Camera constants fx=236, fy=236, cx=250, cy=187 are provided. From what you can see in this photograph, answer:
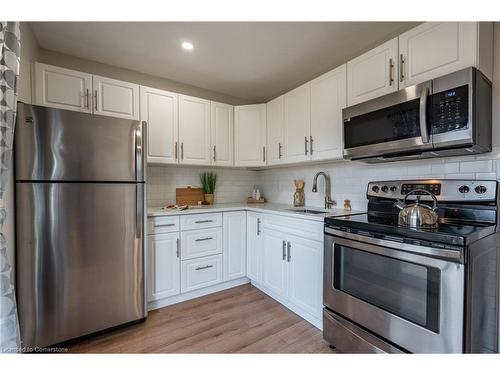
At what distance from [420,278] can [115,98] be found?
2.68 m

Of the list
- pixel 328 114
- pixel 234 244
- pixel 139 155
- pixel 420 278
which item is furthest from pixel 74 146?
pixel 420 278

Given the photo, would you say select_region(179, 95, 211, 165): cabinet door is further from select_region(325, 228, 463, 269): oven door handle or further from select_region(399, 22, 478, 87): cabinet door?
select_region(399, 22, 478, 87): cabinet door

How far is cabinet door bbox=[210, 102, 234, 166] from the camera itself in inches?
110

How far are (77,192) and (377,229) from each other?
1973 millimetres

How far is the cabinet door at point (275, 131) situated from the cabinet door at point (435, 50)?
4.09 ft

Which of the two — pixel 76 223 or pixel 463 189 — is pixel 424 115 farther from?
pixel 76 223

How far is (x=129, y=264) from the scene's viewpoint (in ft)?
6.14

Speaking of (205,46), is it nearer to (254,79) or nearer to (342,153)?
(254,79)

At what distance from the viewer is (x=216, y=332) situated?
1.84 meters

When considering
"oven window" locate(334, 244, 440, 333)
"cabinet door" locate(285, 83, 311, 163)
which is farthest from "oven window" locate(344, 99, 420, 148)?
"oven window" locate(334, 244, 440, 333)

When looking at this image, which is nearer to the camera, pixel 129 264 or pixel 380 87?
pixel 380 87

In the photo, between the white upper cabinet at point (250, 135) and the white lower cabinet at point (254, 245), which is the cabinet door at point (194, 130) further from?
the white lower cabinet at point (254, 245)

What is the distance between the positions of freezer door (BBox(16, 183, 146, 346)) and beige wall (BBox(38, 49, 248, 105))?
141cm
